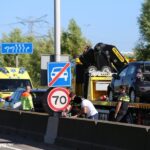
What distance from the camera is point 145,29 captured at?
49.4 meters

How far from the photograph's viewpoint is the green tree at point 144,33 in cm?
4919

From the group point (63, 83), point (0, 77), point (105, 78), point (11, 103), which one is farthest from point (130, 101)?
point (0, 77)

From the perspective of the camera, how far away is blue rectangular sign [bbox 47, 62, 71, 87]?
56.5 ft

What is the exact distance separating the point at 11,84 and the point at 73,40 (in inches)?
1151

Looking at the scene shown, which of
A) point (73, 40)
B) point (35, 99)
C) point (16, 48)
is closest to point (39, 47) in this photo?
point (73, 40)

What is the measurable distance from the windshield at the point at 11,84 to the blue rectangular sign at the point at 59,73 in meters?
16.0

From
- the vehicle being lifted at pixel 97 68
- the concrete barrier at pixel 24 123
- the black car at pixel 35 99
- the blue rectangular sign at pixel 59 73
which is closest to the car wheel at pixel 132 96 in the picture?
the blue rectangular sign at pixel 59 73

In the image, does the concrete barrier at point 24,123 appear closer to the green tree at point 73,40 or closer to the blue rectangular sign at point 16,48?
the blue rectangular sign at point 16,48

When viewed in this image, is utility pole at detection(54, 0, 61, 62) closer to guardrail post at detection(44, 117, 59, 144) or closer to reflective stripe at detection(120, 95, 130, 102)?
reflective stripe at detection(120, 95, 130, 102)

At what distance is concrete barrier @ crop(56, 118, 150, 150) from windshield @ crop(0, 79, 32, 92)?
54.7ft

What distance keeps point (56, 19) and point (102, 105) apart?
12.5 ft

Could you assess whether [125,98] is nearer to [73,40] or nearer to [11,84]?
[11,84]

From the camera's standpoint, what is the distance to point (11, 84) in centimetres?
3341

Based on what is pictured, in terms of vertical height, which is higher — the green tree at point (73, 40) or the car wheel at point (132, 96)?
the green tree at point (73, 40)
